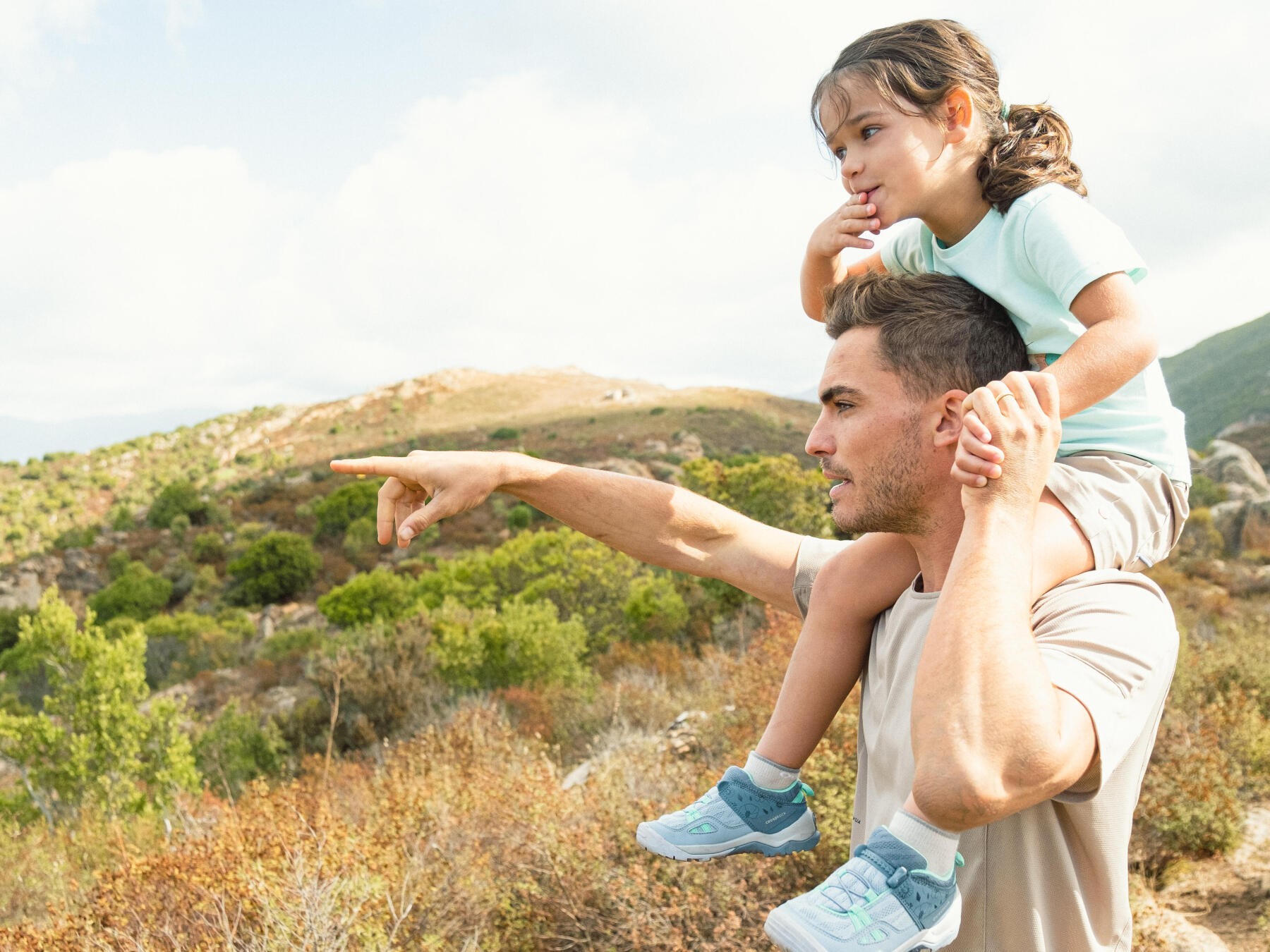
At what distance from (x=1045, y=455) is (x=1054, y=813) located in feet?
1.92

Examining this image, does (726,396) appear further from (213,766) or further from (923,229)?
(923,229)

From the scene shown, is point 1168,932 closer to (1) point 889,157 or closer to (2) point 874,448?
(2) point 874,448

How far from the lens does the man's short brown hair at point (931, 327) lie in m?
1.63

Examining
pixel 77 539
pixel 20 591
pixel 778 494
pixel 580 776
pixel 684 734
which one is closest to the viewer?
pixel 580 776

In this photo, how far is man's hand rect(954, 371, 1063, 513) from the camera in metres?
1.27

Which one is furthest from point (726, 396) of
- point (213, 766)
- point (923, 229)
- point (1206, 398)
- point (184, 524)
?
point (923, 229)

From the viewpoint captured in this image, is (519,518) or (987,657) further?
(519,518)

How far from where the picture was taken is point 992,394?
1.33 metres

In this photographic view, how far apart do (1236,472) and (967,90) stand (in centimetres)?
2875

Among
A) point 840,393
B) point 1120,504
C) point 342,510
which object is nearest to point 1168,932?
point 1120,504

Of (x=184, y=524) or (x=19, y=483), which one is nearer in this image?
(x=184, y=524)

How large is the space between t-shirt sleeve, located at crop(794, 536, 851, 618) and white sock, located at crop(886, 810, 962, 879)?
799 millimetres

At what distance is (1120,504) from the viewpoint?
1.63 m

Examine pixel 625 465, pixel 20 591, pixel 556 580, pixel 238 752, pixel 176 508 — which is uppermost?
pixel 625 465
